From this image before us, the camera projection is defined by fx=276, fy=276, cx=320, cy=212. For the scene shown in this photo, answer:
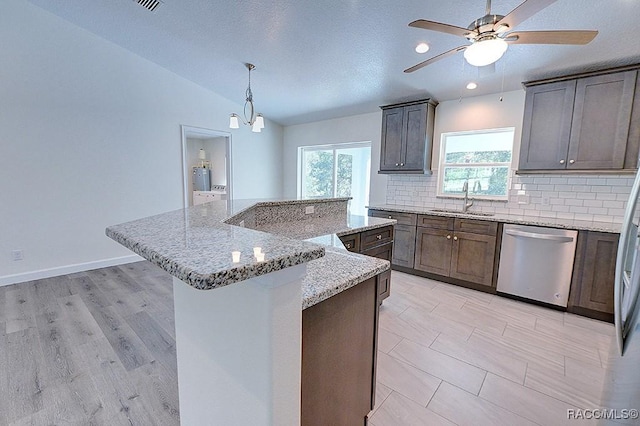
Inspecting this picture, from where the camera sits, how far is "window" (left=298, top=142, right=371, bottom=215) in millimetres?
4820

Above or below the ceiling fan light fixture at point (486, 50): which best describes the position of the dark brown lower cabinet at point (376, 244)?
below

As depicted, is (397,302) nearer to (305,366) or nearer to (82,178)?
(305,366)

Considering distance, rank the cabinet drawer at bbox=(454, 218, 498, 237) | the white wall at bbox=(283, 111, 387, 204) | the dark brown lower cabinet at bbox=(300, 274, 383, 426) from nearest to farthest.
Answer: the dark brown lower cabinet at bbox=(300, 274, 383, 426)
the cabinet drawer at bbox=(454, 218, 498, 237)
the white wall at bbox=(283, 111, 387, 204)

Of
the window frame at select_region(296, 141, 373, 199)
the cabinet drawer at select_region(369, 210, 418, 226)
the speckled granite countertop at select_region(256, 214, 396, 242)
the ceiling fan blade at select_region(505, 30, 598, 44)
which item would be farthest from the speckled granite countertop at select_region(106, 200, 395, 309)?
the window frame at select_region(296, 141, 373, 199)

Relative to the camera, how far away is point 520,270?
2898 mm

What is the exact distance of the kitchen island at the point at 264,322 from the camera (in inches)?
23.7

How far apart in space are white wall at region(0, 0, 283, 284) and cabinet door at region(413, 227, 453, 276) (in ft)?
12.1

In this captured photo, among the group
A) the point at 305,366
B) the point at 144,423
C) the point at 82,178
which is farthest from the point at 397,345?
the point at 82,178

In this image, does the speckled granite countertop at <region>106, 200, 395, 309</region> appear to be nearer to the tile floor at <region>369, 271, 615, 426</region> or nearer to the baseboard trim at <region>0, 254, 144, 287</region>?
the tile floor at <region>369, 271, 615, 426</region>

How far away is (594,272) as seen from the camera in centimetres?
255

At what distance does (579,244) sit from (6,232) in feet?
19.6

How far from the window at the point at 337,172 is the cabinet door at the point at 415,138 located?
2.99 ft

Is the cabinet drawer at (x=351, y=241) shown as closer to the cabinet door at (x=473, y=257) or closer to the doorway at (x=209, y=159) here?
the cabinet door at (x=473, y=257)

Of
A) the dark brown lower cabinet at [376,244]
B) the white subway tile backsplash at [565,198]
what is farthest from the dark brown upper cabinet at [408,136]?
the dark brown lower cabinet at [376,244]
